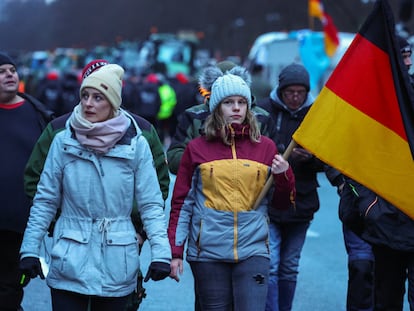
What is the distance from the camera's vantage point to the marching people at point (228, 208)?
5113 mm

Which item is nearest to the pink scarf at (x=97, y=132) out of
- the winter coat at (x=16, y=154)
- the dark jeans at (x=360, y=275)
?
the winter coat at (x=16, y=154)

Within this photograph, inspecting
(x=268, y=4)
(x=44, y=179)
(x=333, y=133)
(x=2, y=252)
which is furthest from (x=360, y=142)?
(x=268, y=4)

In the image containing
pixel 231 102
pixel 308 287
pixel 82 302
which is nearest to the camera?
pixel 82 302

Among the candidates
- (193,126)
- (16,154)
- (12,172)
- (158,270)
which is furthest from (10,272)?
(158,270)

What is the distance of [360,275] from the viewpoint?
6.76 metres

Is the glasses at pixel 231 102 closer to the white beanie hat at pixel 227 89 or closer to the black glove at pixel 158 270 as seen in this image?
the white beanie hat at pixel 227 89

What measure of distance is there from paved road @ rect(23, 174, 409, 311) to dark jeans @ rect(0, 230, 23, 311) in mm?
1572

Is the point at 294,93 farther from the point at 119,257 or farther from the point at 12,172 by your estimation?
the point at 119,257

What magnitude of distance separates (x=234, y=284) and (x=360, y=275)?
1855 mm

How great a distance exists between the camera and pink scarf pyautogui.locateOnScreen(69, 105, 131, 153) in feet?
15.1

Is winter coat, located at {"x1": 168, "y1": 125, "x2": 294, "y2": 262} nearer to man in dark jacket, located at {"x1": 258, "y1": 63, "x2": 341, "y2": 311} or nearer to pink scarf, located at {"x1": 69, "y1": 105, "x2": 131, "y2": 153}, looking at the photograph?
pink scarf, located at {"x1": 69, "y1": 105, "x2": 131, "y2": 153}

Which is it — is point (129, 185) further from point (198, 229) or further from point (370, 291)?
point (370, 291)

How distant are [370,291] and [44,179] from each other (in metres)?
2.96

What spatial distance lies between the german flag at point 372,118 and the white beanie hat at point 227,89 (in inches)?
15.4
